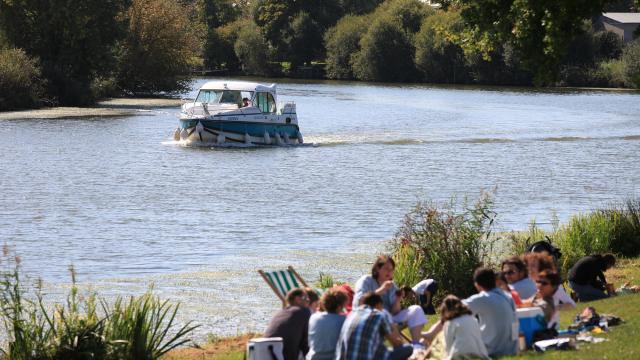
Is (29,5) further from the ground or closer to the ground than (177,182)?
→ further from the ground

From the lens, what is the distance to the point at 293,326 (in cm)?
1254

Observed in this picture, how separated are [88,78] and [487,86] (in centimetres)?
4816

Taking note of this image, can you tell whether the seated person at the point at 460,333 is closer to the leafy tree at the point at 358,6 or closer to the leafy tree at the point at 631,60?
the leafy tree at the point at 631,60

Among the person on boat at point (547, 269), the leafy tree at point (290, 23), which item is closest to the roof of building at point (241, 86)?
the person on boat at point (547, 269)

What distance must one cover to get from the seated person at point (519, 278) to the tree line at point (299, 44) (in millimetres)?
8020

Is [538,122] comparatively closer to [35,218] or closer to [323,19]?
[35,218]

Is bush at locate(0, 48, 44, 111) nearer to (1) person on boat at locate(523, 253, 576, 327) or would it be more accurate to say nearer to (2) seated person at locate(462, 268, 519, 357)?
(1) person on boat at locate(523, 253, 576, 327)

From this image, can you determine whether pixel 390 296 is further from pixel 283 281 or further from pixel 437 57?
pixel 437 57

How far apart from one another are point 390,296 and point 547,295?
1954 millimetres

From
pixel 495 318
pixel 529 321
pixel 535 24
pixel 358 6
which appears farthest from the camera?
pixel 358 6

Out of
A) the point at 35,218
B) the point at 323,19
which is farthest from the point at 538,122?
the point at 323,19

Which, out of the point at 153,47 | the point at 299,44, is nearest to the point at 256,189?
the point at 153,47

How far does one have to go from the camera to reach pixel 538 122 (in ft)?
220

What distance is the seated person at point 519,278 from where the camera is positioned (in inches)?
571
